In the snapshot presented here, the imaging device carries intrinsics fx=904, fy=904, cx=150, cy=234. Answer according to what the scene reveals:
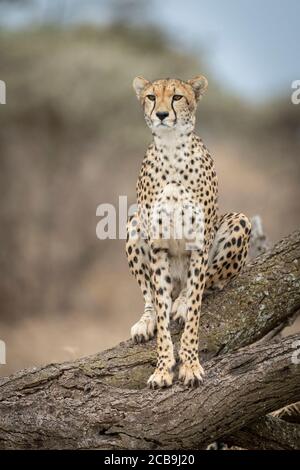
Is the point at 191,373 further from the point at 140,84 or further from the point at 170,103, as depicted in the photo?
the point at 140,84

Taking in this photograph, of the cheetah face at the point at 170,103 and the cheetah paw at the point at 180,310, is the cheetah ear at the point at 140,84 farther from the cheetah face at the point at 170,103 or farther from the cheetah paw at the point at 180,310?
the cheetah paw at the point at 180,310

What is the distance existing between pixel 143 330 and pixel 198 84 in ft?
3.98

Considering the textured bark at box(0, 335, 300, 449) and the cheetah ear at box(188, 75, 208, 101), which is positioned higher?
the cheetah ear at box(188, 75, 208, 101)

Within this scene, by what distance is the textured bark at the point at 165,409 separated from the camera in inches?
156

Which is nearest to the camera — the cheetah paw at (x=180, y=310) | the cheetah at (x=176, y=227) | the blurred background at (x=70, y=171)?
A: the cheetah at (x=176, y=227)

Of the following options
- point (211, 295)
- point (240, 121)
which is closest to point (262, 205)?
point (240, 121)

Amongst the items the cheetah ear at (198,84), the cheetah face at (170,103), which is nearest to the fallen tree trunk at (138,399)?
the cheetah face at (170,103)

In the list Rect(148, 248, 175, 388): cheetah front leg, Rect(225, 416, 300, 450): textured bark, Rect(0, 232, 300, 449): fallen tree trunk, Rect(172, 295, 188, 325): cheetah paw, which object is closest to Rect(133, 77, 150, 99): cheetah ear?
Rect(148, 248, 175, 388): cheetah front leg

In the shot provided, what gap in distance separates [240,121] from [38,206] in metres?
4.97

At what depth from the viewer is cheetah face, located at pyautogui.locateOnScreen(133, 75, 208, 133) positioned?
3.97m

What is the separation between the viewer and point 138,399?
158 inches

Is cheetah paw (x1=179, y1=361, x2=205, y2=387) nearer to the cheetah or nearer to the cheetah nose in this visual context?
the cheetah
